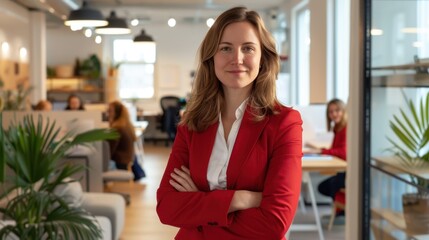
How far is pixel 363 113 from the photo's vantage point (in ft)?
12.1

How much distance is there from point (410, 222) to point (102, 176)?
15.6 ft

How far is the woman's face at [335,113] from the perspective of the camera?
6816 millimetres

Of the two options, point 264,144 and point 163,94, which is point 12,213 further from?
point 163,94

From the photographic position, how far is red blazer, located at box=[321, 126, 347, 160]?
631 cm

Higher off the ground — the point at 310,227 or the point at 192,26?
the point at 192,26

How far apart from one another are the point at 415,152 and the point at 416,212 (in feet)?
0.93

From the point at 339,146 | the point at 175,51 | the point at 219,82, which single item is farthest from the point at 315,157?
the point at 175,51

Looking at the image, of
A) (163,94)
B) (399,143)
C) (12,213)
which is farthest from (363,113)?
(163,94)

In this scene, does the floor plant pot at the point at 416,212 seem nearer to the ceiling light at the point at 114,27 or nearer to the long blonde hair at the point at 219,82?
the long blonde hair at the point at 219,82

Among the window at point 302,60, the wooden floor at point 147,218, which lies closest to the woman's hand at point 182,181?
the wooden floor at point 147,218

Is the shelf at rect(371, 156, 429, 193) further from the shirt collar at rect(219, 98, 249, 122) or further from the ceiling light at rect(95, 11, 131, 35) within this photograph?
the ceiling light at rect(95, 11, 131, 35)

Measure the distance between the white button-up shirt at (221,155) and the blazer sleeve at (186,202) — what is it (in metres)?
0.04

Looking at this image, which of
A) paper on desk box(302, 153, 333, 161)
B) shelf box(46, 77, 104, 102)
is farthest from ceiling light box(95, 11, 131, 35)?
shelf box(46, 77, 104, 102)

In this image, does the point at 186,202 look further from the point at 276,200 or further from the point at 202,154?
the point at 276,200
